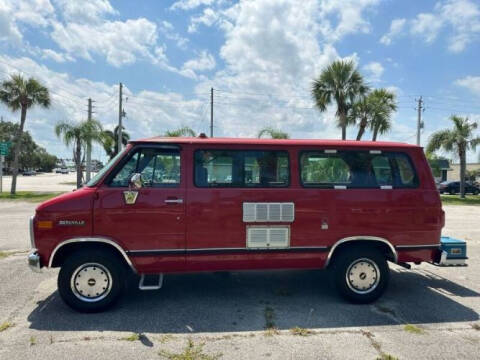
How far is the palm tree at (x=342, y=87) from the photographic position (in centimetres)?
Result: 1872

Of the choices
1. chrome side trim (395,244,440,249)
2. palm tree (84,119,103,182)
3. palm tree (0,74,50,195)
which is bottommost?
chrome side trim (395,244,440,249)

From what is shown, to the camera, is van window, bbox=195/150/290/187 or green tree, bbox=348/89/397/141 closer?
van window, bbox=195/150/290/187

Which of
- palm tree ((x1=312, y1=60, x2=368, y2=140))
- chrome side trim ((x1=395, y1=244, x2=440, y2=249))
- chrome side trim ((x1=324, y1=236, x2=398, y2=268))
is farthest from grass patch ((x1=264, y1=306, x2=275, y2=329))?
palm tree ((x1=312, y1=60, x2=368, y2=140))

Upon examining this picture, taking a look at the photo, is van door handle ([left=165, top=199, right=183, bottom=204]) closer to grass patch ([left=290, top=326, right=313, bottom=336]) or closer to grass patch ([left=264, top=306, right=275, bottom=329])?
grass patch ([left=264, top=306, right=275, bottom=329])

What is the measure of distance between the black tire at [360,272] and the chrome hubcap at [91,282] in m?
3.08

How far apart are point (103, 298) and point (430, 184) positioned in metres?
4.77

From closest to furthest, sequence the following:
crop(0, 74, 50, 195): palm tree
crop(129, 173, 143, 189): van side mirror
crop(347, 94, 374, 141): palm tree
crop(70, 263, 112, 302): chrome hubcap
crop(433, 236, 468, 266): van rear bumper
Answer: crop(129, 173, 143, 189): van side mirror, crop(70, 263, 112, 302): chrome hubcap, crop(433, 236, 468, 266): van rear bumper, crop(347, 94, 374, 141): palm tree, crop(0, 74, 50, 195): palm tree

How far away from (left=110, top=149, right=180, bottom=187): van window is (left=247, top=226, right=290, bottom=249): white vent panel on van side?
47.5 inches

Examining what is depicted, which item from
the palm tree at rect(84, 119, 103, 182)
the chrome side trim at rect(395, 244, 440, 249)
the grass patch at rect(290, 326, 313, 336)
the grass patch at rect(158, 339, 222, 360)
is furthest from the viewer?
the palm tree at rect(84, 119, 103, 182)

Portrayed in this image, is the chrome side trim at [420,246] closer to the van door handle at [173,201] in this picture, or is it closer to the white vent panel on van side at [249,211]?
the white vent panel on van side at [249,211]

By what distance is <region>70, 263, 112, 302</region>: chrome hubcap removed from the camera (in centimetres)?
421

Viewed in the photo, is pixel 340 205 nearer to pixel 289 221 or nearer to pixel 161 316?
pixel 289 221

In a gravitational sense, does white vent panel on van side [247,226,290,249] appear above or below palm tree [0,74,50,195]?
below

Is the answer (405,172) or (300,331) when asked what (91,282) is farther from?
(405,172)
